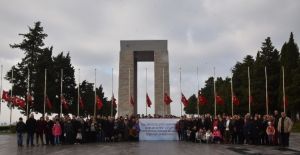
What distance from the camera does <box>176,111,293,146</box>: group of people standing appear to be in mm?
22953

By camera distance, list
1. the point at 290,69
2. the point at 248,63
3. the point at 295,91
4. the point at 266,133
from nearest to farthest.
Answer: the point at 266,133
the point at 295,91
the point at 290,69
the point at 248,63

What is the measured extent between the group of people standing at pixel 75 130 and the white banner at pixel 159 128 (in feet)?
2.72

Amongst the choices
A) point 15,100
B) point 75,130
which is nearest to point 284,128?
point 75,130

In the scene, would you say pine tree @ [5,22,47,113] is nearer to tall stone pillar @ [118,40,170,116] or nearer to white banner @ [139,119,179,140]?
tall stone pillar @ [118,40,170,116]

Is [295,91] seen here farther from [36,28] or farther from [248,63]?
[36,28]

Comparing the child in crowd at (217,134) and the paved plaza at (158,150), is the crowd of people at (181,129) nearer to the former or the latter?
the child in crowd at (217,134)

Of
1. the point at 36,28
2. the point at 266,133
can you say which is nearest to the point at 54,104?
the point at 36,28

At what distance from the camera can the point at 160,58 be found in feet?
193

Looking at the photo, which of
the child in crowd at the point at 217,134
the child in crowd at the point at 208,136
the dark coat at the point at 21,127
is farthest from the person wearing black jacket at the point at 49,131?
the child in crowd at the point at 217,134

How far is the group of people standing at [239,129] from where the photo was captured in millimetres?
22953

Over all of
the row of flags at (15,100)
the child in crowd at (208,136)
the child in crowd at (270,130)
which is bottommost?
the child in crowd at (208,136)

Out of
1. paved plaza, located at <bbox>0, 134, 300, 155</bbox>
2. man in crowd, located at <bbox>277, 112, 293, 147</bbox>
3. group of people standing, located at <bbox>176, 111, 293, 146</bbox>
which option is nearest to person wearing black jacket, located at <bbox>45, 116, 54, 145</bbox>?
paved plaza, located at <bbox>0, 134, 300, 155</bbox>

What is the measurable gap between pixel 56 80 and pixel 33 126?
37.2 metres

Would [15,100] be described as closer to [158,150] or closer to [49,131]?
[49,131]
